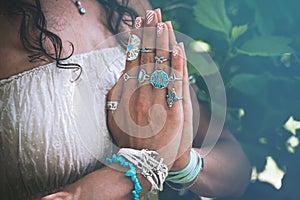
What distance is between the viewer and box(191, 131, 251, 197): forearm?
25.9 inches

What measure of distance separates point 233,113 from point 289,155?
13 centimetres

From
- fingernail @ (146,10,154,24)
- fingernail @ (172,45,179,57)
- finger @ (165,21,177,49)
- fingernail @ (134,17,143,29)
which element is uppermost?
fingernail @ (146,10,154,24)

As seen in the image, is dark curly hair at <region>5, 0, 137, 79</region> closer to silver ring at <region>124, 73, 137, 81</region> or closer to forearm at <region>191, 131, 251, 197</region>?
silver ring at <region>124, 73, 137, 81</region>

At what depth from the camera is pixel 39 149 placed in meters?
0.58

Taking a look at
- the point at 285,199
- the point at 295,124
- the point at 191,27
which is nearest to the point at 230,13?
the point at 191,27

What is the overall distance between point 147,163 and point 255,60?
0.27 metres

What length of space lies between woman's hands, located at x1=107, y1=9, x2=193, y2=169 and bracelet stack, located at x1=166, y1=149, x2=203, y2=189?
0.01 m

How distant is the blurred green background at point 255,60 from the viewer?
68 centimetres

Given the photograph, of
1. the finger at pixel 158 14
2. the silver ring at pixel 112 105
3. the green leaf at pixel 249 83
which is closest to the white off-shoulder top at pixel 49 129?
the silver ring at pixel 112 105

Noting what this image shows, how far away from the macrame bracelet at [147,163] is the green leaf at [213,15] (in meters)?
0.25

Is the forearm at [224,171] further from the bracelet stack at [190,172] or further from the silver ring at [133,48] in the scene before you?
the silver ring at [133,48]

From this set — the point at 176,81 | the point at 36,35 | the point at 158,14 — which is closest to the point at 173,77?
the point at 176,81

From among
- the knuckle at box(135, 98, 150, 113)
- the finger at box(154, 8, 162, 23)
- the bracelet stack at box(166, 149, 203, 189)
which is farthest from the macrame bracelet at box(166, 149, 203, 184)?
the finger at box(154, 8, 162, 23)

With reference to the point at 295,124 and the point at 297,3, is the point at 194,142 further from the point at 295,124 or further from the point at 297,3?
the point at 297,3
